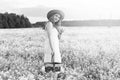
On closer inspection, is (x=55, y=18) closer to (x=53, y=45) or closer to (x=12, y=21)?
(x=53, y=45)

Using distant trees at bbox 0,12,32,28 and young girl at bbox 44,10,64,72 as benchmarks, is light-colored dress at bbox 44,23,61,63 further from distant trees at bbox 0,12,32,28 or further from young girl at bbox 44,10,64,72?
distant trees at bbox 0,12,32,28

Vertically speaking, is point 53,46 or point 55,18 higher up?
point 55,18

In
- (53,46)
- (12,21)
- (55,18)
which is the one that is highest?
(55,18)

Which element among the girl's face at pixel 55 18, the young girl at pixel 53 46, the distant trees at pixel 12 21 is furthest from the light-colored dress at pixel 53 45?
the distant trees at pixel 12 21

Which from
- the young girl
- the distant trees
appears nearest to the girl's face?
the young girl

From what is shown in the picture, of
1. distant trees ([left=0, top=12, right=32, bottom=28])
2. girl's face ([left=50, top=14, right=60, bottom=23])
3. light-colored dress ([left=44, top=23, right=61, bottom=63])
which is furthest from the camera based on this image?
distant trees ([left=0, top=12, right=32, bottom=28])

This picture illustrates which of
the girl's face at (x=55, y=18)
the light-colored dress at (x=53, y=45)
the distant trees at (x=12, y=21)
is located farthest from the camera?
the distant trees at (x=12, y=21)

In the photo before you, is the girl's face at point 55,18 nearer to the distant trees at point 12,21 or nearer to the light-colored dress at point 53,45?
the light-colored dress at point 53,45

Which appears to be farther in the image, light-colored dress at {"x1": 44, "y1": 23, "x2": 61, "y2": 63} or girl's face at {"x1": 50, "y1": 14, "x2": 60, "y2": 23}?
girl's face at {"x1": 50, "y1": 14, "x2": 60, "y2": 23}

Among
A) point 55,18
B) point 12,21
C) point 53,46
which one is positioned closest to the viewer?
point 53,46

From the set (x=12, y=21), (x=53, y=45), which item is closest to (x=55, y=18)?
(x=53, y=45)

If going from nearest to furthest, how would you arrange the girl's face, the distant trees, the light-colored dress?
the light-colored dress, the girl's face, the distant trees

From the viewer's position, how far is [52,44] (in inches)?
314

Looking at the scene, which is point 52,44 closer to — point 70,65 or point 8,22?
point 70,65
